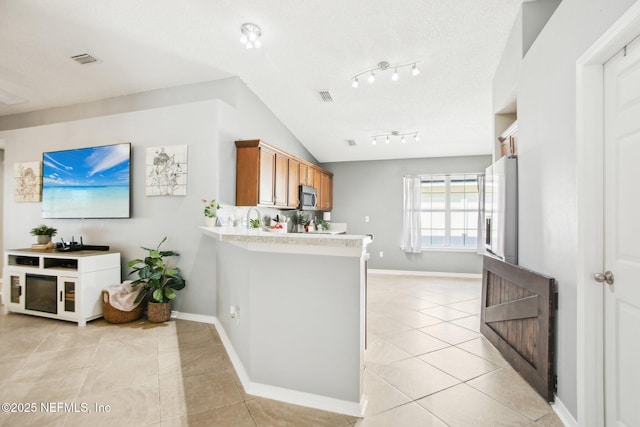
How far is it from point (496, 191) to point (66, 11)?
433cm

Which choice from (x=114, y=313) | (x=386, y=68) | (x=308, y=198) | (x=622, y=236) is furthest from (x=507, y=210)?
(x=114, y=313)

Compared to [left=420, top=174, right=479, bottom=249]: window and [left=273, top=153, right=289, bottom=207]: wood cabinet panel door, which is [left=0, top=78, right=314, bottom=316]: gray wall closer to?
[left=273, top=153, right=289, bottom=207]: wood cabinet panel door

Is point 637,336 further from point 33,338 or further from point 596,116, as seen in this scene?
point 33,338

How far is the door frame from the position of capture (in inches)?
58.6

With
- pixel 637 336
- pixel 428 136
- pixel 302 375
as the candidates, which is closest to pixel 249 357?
pixel 302 375

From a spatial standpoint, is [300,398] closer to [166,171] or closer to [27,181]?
[166,171]

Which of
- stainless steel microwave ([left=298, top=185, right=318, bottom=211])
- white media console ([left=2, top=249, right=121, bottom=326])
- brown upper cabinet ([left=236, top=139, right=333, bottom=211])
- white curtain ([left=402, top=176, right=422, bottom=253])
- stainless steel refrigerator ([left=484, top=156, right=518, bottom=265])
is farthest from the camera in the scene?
white curtain ([left=402, top=176, right=422, bottom=253])

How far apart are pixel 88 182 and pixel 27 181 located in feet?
4.28

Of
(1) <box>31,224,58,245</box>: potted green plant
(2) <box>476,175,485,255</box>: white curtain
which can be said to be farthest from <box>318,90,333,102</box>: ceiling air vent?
(1) <box>31,224,58,245</box>: potted green plant

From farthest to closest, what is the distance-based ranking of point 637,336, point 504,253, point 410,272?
point 410,272
point 504,253
point 637,336

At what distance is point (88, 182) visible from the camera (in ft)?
12.7

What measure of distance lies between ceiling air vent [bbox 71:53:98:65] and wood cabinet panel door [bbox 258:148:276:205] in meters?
2.09

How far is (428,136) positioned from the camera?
5312 mm

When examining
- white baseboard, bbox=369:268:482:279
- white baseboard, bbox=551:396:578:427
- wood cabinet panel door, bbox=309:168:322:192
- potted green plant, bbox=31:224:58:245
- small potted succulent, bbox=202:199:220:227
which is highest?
wood cabinet panel door, bbox=309:168:322:192
